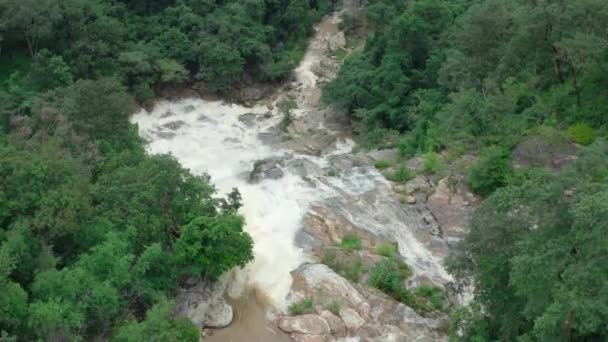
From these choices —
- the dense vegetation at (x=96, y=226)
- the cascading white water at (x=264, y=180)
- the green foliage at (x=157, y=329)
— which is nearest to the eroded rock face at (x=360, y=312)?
the cascading white water at (x=264, y=180)

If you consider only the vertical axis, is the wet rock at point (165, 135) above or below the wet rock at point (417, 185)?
below

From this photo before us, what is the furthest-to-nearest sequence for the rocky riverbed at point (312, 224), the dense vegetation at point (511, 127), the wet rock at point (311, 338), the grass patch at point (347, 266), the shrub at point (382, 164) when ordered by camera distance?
the shrub at point (382, 164) < the grass patch at point (347, 266) < the rocky riverbed at point (312, 224) < the wet rock at point (311, 338) < the dense vegetation at point (511, 127)

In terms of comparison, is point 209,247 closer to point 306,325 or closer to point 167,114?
point 306,325

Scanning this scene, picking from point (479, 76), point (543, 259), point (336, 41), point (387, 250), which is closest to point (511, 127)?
A: point (479, 76)

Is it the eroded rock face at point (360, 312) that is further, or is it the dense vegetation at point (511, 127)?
the eroded rock face at point (360, 312)

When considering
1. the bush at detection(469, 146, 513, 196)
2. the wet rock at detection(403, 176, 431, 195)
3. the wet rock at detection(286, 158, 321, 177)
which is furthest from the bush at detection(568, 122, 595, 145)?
the wet rock at detection(286, 158, 321, 177)

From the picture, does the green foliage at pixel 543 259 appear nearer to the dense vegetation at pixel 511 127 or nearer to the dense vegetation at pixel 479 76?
the dense vegetation at pixel 511 127

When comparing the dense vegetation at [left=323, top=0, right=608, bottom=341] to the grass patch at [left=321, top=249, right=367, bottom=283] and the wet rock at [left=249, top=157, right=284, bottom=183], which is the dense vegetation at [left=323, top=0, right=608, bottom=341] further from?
the wet rock at [left=249, top=157, right=284, bottom=183]
